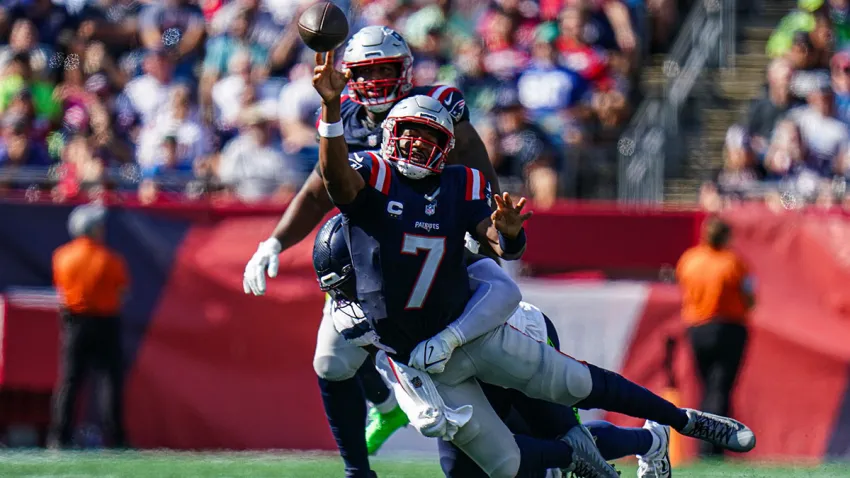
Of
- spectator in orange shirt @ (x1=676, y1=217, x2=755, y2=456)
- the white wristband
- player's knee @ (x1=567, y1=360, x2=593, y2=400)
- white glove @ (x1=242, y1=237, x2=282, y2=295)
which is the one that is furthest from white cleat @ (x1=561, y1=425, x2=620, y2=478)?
spectator in orange shirt @ (x1=676, y1=217, x2=755, y2=456)

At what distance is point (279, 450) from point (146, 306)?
4.43ft

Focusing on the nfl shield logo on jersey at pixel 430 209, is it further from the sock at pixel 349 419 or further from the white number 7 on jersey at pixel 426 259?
the sock at pixel 349 419

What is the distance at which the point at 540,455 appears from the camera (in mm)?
4969

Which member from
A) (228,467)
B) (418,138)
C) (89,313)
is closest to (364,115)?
(418,138)

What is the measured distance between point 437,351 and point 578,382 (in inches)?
20.7

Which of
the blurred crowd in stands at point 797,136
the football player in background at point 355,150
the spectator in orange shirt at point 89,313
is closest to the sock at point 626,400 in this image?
the football player in background at point 355,150

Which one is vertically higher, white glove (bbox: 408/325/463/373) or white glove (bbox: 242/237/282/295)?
white glove (bbox: 242/237/282/295)

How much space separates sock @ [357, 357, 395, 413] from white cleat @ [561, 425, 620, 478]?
3.49 ft

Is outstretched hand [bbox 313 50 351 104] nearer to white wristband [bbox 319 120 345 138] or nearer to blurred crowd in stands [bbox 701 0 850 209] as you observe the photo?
white wristband [bbox 319 120 345 138]

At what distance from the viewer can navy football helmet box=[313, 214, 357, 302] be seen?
5016 millimetres

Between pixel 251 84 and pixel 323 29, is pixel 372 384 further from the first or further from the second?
pixel 251 84

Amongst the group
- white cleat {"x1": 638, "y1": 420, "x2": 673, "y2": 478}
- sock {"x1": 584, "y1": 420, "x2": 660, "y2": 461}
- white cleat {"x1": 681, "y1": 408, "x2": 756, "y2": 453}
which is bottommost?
white cleat {"x1": 638, "y1": 420, "x2": 673, "y2": 478}

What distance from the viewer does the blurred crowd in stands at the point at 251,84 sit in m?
10.3

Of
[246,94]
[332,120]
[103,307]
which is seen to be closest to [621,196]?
[246,94]
